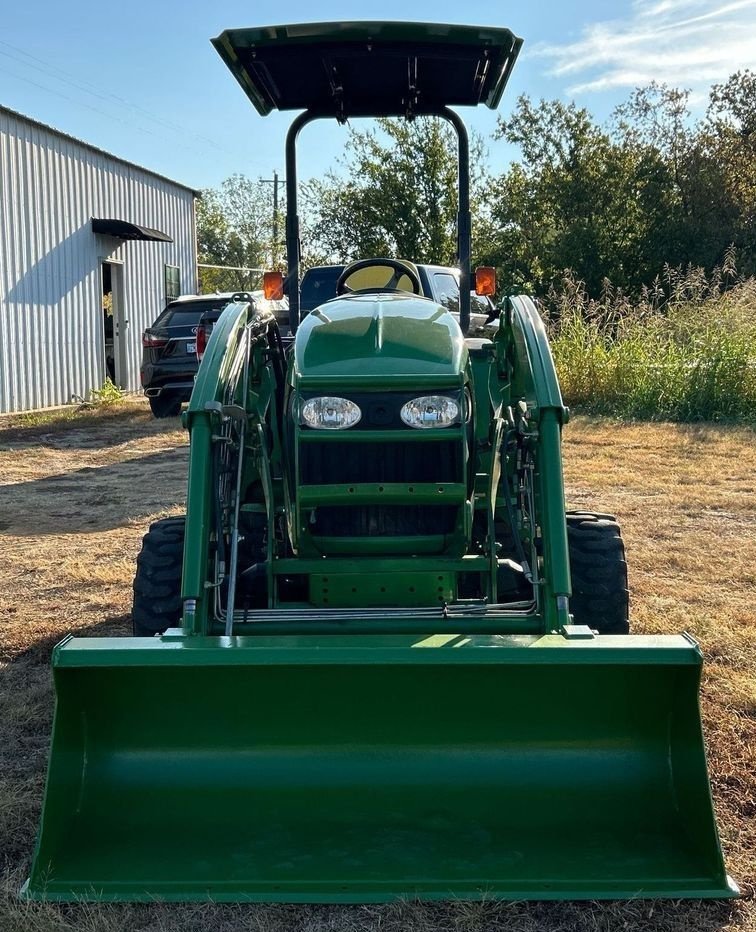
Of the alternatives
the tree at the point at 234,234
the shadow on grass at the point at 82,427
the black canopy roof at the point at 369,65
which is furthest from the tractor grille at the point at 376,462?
the tree at the point at 234,234

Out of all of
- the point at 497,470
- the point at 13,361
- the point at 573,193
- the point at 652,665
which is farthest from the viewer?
the point at 573,193

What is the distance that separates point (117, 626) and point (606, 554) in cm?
237

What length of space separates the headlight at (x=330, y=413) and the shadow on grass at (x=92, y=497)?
4.13m

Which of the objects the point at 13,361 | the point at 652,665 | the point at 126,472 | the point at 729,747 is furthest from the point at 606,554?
the point at 13,361

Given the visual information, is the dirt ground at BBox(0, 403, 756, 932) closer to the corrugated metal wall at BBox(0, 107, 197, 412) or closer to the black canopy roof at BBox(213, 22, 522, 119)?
the black canopy roof at BBox(213, 22, 522, 119)

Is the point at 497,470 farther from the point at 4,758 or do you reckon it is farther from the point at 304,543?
the point at 4,758

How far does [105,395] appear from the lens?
15945mm

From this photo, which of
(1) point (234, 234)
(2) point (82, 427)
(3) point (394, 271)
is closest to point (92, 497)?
(3) point (394, 271)

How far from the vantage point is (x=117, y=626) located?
4668 millimetres

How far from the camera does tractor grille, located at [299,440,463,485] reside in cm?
319

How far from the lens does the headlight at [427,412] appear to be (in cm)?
312

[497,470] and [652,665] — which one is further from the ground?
[497,470]

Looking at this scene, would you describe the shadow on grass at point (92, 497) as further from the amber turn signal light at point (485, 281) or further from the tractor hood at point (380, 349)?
the tractor hood at point (380, 349)

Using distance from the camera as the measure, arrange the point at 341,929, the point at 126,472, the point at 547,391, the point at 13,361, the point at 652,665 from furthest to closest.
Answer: the point at 13,361
the point at 126,472
the point at 547,391
the point at 652,665
the point at 341,929
